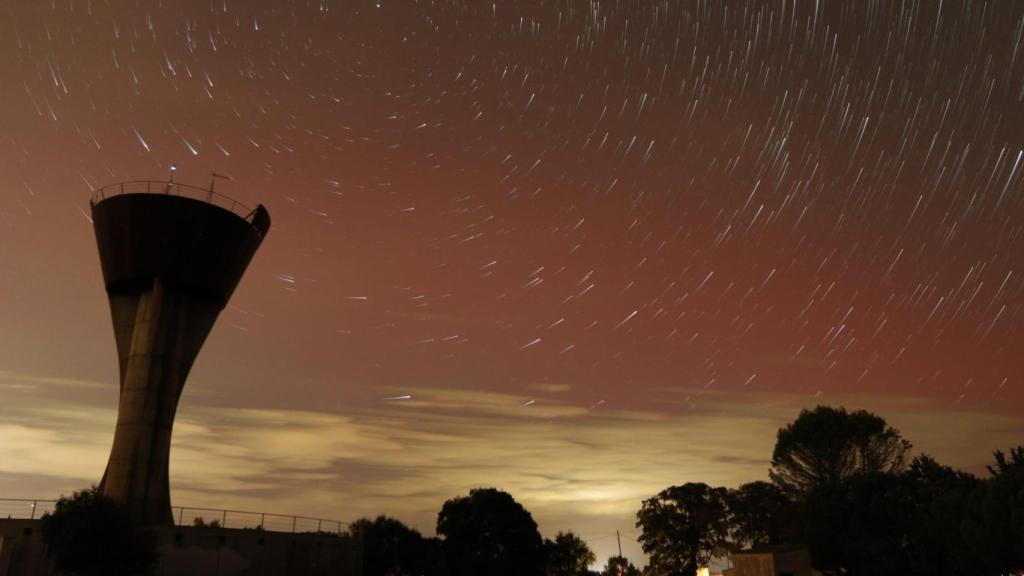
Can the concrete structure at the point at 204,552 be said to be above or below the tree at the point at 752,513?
below

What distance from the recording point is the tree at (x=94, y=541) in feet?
112

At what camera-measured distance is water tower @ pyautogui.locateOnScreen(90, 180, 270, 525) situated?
40094mm

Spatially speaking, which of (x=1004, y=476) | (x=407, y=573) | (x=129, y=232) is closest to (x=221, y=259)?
(x=129, y=232)

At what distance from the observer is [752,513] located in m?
75.7

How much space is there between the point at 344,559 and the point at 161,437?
40.4 feet

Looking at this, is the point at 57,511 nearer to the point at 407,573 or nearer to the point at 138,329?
the point at 138,329

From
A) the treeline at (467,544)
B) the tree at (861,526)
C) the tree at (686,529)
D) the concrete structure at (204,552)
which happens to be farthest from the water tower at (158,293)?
the tree at (686,529)

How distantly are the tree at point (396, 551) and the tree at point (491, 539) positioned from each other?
157cm

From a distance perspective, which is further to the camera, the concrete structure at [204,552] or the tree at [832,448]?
the tree at [832,448]

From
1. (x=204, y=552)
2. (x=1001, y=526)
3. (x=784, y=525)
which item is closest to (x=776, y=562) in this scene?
(x=1001, y=526)

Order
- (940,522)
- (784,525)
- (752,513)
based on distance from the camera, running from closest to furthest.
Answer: (940,522) → (784,525) → (752,513)

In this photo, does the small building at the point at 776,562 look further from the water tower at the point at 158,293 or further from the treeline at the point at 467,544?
the water tower at the point at 158,293

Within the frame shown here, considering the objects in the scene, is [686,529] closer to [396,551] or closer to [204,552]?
[396,551]

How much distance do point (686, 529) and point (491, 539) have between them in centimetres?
2345
